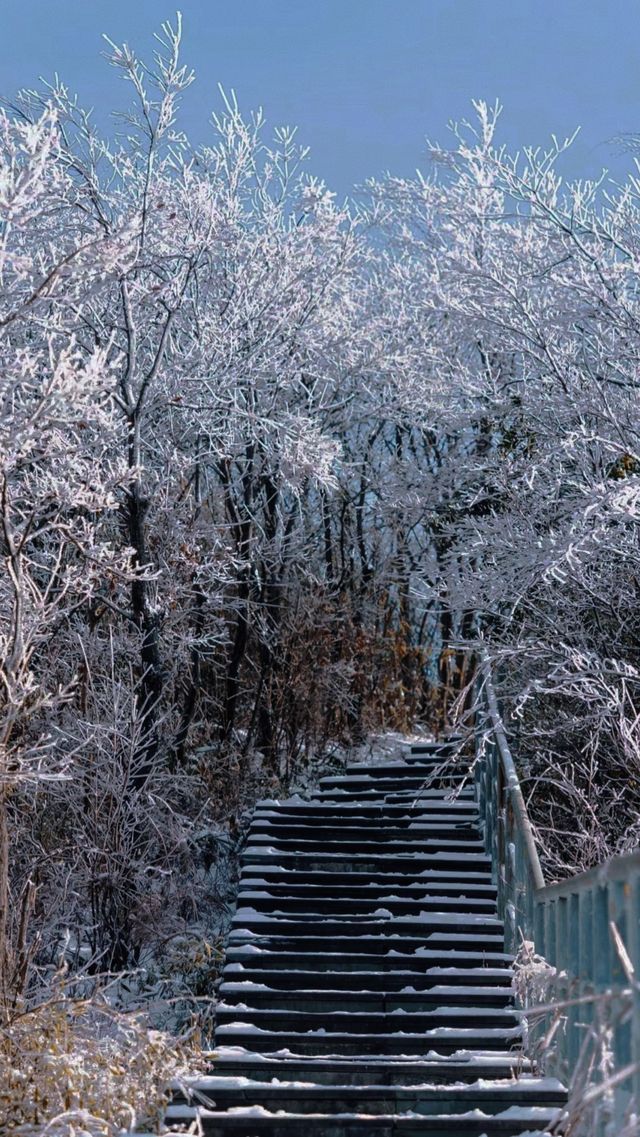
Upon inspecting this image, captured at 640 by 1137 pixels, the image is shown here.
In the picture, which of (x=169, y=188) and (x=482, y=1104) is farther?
(x=169, y=188)

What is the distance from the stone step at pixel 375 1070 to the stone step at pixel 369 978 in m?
1.61

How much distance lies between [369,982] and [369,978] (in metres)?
0.03

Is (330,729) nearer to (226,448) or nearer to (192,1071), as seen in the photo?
(226,448)

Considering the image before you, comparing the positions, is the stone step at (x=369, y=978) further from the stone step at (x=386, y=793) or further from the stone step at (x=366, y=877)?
the stone step at (x=386, y=793)

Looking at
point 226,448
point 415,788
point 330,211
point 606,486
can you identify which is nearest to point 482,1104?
point 606,486

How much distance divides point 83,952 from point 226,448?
5.16 meters

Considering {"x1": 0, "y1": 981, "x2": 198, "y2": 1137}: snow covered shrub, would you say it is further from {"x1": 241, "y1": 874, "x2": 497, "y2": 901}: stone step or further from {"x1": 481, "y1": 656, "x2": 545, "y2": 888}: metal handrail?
{"x1": 241, "y1": 874, "x2": 497, "y2": 901}: stone step

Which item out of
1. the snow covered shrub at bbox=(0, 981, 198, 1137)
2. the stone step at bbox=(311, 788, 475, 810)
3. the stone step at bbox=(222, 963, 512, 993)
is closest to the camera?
the snow covered shrub at bbox=(0, 981, 198, 1137)

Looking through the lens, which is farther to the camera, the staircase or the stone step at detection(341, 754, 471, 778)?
the stone step at detection(341, 754, 471, 778)

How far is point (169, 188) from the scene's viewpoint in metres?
14.8

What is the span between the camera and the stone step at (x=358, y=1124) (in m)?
6.15

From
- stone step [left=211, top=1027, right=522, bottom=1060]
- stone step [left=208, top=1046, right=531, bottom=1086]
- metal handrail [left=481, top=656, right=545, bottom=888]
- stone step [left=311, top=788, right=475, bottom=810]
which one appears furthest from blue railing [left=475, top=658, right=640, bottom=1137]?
stone step [left=311, top=788, right=475, bottom=810]

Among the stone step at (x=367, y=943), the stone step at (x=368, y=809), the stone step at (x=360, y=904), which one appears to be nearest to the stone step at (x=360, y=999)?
the stone step at (x=367, y=943)

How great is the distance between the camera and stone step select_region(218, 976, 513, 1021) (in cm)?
844
